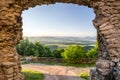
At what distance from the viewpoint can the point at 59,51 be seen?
4072cm

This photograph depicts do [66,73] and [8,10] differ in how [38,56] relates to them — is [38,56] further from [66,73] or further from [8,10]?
[8,10]

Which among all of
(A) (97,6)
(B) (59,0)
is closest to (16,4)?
(B) (59,0)

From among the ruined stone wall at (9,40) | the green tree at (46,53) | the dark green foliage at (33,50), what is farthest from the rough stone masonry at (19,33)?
the dark green foliage at (33,50)

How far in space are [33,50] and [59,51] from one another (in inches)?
156

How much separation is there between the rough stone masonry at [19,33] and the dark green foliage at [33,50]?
2934 cm

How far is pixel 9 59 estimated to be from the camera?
11.1m

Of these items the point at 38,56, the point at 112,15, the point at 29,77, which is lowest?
the point at 38,56

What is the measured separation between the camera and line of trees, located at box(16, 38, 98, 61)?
35.5 m

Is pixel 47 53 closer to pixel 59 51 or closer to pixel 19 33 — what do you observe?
pixel 59 51

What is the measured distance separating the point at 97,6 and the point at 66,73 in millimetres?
16664

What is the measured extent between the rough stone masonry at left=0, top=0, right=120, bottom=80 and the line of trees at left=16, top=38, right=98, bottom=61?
77.5 ft

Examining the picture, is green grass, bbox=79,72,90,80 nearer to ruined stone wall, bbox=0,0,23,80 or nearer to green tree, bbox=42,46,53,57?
green tree, bbox=42,46,53,57

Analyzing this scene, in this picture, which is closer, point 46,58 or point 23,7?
point 23,7

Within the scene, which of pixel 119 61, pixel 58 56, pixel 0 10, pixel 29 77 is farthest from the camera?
pixel 58 56
